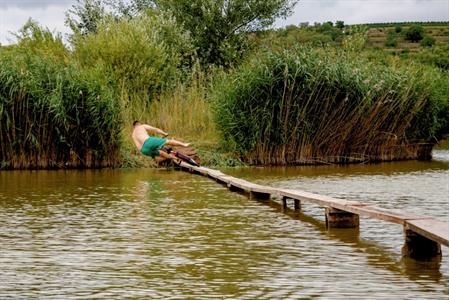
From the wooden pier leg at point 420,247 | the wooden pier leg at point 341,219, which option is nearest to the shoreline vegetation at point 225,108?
the wooden pier leg at point 341,219

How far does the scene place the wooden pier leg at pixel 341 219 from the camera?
1079 centimetres

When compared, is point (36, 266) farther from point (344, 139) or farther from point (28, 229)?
point (344, 139)

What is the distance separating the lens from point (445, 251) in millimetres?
8828

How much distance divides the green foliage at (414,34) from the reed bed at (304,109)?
5692cm

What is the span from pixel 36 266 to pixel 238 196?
7261 millimetres

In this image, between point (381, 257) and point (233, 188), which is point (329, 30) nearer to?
point (233, 188)

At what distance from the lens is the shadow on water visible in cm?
780

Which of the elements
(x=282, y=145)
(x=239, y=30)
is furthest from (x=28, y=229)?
(x=239, y=30)

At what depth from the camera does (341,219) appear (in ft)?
35.5

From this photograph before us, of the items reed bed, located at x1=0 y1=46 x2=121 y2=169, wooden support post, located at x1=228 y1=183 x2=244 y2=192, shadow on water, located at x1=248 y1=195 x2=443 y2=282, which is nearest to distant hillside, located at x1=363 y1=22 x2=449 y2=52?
reed bed, located at x1=0 y1=46 x2=121 y2=169

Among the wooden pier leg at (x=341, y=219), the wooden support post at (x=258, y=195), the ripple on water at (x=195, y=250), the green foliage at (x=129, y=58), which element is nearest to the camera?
the ripple on water at (x=195, y=250)

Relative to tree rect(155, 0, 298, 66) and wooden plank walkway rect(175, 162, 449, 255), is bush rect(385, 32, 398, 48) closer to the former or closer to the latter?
tree rect(155, 0, 298, 66)

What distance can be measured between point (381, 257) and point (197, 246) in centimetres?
196

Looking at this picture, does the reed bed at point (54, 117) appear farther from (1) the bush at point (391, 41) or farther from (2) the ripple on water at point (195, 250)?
(1) the bush at point (391, 41)
